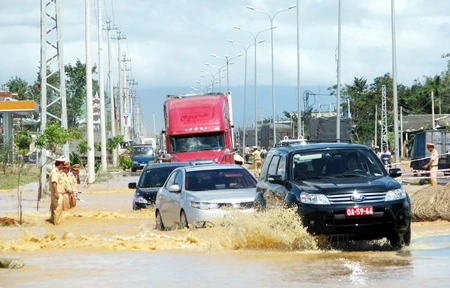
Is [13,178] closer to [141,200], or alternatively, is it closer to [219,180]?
[141,200]

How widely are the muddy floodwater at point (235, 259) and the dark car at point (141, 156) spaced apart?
2043 inches

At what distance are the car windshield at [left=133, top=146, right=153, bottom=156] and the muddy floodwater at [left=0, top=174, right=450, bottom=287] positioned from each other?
5631 centimetres

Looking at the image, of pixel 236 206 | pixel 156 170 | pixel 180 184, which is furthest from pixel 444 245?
pixel 156 170

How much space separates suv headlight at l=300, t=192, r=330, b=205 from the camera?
1429cm

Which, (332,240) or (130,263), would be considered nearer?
(130,263)

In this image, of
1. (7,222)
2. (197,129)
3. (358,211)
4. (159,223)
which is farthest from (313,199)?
(197,129)

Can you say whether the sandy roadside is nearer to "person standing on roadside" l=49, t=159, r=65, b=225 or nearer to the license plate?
"person standing on roadside" l=49, t=159, r=65, b=225

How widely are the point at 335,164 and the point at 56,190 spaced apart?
33.3 feet

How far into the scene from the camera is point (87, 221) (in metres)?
26.8

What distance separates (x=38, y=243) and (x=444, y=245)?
684 cm

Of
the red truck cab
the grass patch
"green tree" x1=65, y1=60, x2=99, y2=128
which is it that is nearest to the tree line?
"green tree" x1=65, y1=60, x2=99, y2=128

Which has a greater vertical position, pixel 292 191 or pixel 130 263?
pixel 292 191

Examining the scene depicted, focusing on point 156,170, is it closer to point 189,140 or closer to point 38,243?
point 38,243

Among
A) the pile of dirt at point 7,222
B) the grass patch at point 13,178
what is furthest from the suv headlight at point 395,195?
the grass patch at point 13,178
